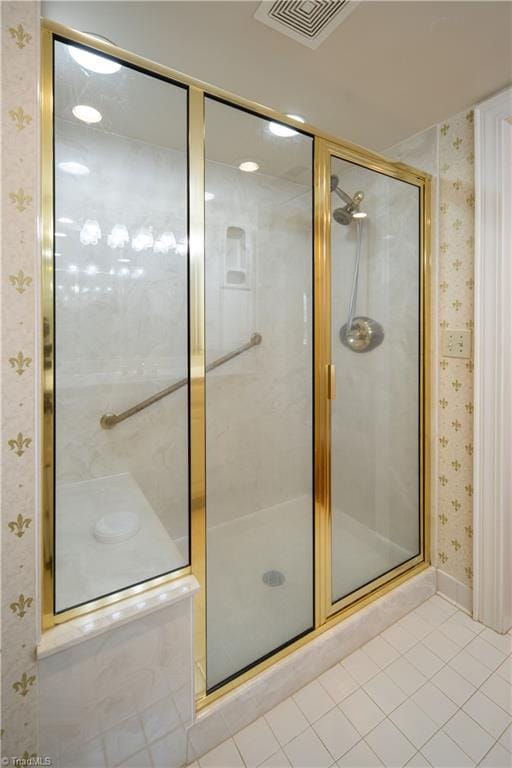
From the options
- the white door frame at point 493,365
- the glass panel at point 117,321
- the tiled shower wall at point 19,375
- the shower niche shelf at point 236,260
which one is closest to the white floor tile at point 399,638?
the white door frame at point 493,365

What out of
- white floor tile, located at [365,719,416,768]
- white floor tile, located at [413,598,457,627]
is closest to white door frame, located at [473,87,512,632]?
white floor tile, located at [413,598,457,627]

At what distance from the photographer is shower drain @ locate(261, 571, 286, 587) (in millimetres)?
1466

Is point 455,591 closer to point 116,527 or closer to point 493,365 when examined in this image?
point 493,365

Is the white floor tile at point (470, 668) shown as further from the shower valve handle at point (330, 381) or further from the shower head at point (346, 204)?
A: the shower head at point (346, 204)

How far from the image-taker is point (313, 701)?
125cm

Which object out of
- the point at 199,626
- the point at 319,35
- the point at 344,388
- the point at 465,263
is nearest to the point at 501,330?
the point at 465,263

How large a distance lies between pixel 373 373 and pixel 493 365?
473 mm

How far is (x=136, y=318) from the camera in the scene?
4.24ft

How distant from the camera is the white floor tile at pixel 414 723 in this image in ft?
3.71

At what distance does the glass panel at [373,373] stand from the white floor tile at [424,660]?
29cm

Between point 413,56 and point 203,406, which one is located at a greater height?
point 413,56

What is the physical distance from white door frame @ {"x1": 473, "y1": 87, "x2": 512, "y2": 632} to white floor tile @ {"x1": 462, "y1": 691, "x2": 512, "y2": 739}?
36cm

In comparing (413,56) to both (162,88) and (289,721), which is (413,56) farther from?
(289,721)

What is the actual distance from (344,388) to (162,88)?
3.98ft
